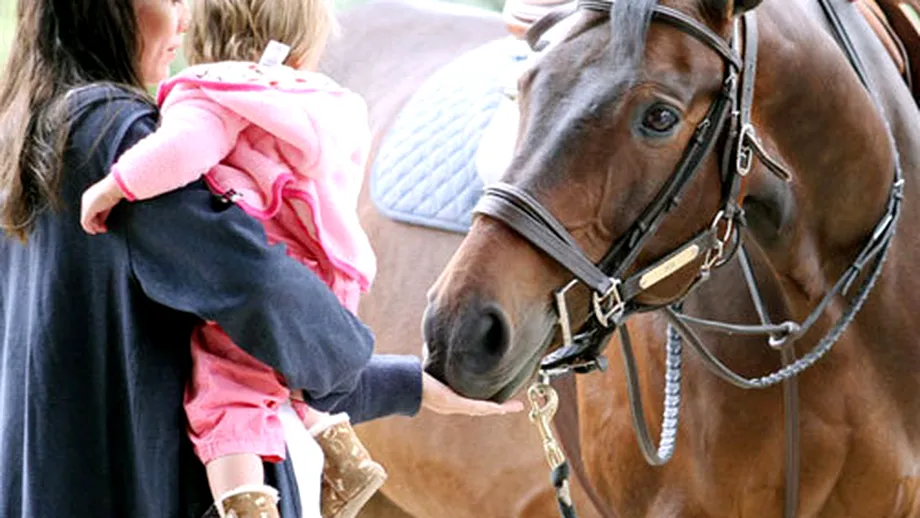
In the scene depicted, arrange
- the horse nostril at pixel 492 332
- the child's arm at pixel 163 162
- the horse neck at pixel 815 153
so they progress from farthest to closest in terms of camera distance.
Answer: the horse neck at pixel 815 153, the horse nostril at pixel 492 332, the child's arm at pixel 163 162

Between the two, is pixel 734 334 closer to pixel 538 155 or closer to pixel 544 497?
pixel 538 155

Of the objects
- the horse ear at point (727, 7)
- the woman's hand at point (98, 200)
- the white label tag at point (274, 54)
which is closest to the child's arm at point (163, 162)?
the woman's hand at point (98, 200)

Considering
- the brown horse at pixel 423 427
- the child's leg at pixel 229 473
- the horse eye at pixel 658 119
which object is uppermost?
the horse eye at pixel 658 119

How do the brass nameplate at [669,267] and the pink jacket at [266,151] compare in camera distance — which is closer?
the pink jacket at [266,151]

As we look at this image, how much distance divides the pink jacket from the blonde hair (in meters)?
0.08

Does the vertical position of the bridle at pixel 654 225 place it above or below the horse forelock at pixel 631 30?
below

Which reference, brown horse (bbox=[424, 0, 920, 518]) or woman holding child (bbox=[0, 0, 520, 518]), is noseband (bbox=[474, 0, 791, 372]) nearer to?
brown horse (bbox=[424, 0, 920, 518])

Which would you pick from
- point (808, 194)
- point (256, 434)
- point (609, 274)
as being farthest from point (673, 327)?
point (256, 434)

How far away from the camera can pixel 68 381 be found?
1789 mm

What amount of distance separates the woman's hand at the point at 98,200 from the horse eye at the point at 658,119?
25.3 inches

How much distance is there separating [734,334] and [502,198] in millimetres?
677

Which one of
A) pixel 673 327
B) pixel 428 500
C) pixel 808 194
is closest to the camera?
pixel 808 194

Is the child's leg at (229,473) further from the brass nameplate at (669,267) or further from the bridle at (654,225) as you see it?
the brass nameplate at (669,267)

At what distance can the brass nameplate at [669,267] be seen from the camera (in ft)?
6.61
